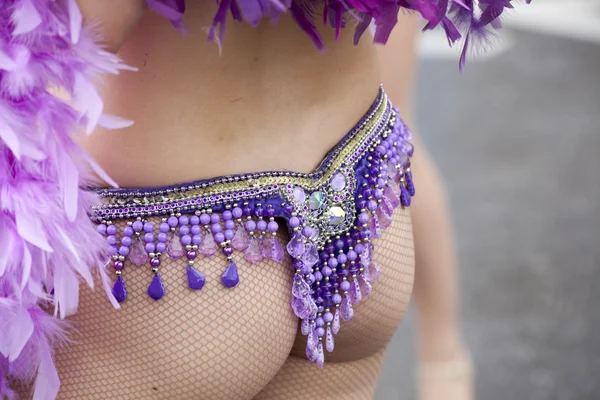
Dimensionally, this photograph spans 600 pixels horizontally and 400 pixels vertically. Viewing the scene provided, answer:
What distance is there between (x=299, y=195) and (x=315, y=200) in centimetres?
2

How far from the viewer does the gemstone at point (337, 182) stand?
1.00 metres

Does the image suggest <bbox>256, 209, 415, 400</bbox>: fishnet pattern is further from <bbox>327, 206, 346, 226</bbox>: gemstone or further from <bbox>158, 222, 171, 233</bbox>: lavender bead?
<bbox>158, 222, 171, 233</bbox>: lavender bead

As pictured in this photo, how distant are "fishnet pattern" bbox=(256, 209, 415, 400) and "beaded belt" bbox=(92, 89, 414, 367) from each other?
3cm

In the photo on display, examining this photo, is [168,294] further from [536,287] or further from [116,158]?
[536,287]

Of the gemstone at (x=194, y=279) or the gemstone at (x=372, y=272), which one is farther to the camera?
the gemstone at (x=372, y=272)

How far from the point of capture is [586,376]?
252 centimetres

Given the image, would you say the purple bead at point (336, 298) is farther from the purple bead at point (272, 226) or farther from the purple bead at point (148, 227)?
the purple bead at point (148, 227)

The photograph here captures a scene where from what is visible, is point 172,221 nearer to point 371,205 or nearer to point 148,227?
point 148,227

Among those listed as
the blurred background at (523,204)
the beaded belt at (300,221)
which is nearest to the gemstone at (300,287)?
the beaded belt at (300,221)

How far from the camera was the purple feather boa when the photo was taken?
0.82 meters

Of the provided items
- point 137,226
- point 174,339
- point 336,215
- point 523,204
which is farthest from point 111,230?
point 523,204

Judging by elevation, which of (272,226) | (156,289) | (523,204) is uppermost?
(272,226)

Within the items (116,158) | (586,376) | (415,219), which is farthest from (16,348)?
(586,376)

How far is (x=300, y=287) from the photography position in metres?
0.97
